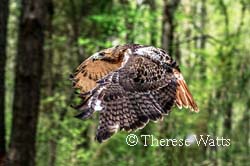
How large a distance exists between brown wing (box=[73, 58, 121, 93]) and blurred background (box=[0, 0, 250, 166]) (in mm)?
3278

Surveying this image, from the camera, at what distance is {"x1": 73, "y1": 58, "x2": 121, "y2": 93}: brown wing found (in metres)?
1.65

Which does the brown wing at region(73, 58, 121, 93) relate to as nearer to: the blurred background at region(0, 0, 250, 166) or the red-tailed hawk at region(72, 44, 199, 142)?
the red-tailed hawk at region(72, 44, 199, 142)

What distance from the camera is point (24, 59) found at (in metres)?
Answer: 5.09

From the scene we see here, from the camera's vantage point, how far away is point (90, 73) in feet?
5.67

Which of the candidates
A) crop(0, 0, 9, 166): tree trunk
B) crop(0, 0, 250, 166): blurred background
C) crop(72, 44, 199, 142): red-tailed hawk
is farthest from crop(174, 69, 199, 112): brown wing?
crop(0, 0, 9, 166): tree trunk

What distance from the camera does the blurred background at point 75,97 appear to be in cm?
513

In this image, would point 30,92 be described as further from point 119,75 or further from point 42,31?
point 119,75

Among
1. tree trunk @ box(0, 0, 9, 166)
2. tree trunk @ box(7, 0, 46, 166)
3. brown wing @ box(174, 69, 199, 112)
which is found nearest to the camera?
brown wing @ box(174, 69, 199, 112)

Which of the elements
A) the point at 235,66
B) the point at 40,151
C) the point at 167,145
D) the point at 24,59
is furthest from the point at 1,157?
the point at 235,66

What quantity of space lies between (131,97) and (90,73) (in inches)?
9.6

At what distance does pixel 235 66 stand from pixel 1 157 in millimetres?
5655

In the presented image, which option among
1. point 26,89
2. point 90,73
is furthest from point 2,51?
point 90,73

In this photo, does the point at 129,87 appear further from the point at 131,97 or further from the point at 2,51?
the point at 2,51

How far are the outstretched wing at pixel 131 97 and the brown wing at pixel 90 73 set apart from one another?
0.09m
